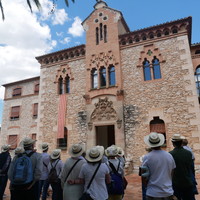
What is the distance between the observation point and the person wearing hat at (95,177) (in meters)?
3.26

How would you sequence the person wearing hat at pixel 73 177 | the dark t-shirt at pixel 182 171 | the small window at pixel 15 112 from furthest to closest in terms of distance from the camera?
the small window at pixel 15 112
the dark t-shirt at pixel 182 171
the person wearing hat at pixel 73 177

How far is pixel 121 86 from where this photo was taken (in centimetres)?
1362

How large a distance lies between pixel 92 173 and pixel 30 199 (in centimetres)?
171

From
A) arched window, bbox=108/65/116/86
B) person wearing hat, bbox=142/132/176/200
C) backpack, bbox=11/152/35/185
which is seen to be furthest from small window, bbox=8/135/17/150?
person wearing hat, bbox=142/132/176/200

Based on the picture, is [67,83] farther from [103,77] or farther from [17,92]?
[17,92]

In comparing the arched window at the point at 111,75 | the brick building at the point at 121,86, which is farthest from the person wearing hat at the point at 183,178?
the arched window at the point at 111,75

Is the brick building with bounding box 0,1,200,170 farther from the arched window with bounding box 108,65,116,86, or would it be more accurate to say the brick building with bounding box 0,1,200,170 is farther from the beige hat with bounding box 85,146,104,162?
the beige hat with bounding box 85,146,104,162

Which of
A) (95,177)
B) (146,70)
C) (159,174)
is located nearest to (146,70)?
(146,70)

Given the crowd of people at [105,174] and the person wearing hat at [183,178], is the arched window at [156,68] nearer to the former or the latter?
the crowd of people at [105,174]

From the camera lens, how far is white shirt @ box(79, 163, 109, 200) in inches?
128

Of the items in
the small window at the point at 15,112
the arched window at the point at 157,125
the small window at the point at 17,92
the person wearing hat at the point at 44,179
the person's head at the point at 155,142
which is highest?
the small window at the point at 17,92

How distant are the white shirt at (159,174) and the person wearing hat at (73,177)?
4.33 ft

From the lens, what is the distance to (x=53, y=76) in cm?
1642

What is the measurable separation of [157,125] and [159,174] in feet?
30.7
